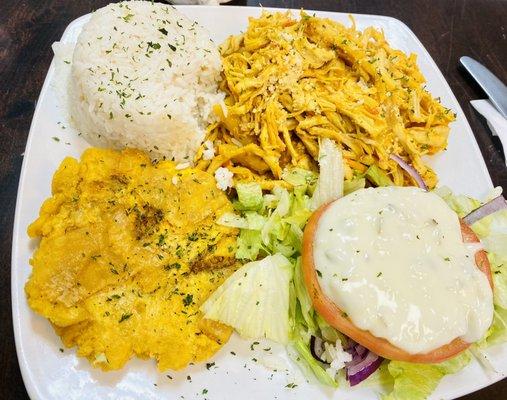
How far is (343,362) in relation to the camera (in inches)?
69.4

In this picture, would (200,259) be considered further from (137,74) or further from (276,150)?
(137,74)

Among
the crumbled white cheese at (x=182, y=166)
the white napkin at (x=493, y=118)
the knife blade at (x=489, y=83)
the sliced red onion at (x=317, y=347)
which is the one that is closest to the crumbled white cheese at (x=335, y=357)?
the sliced red onion at (x=317, y=347)

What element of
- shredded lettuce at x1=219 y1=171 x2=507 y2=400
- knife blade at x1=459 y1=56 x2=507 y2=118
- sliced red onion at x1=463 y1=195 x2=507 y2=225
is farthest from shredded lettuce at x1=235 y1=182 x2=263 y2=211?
knife blade at x1=459 y1=56 x2=507 y2=118

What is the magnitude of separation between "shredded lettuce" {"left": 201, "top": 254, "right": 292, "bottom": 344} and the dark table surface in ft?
2.82

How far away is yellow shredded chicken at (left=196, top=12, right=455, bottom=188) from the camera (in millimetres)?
2123

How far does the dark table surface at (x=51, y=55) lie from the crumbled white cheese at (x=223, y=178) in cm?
96

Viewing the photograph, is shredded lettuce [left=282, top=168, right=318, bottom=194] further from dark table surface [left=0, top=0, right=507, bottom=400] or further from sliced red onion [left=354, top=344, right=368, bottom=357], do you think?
dark table surface [left=0, top=0, right=507, bottom=400]

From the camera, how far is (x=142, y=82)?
6.89 feet

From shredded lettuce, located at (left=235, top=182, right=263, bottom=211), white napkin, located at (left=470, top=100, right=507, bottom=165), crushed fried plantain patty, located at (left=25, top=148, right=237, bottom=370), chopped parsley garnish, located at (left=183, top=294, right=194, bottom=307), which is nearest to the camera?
crushed fried plantain patty, located at (left=25, top=148, right=237, bottom=370)

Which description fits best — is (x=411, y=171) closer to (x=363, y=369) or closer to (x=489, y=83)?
(x=363, y=369)

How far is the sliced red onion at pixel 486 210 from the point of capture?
2059mm

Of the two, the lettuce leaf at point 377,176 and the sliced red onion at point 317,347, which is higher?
the lettuce leaf at point 377,176

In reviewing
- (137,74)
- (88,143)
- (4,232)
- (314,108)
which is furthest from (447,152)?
(4,232)

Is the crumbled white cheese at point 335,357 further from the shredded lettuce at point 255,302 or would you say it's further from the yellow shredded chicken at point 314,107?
the yellow shredded chicken at point 314,107
